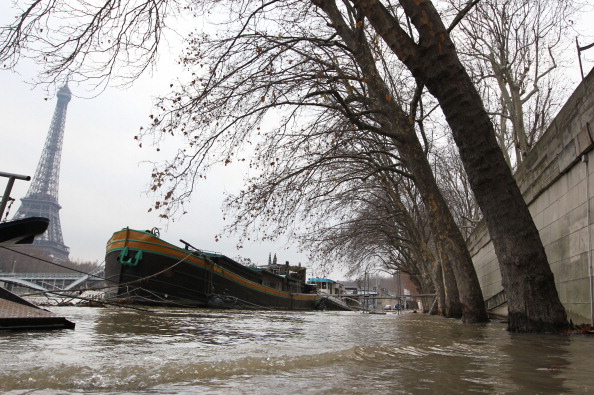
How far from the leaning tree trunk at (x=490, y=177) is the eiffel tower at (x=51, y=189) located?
88683mm

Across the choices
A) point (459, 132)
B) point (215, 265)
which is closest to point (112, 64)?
point (459, 132)

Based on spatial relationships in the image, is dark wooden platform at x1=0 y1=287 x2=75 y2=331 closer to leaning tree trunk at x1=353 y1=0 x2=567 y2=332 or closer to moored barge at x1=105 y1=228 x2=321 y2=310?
leaning tree trunk at x1=353 y1=0 x2=567 y2=332

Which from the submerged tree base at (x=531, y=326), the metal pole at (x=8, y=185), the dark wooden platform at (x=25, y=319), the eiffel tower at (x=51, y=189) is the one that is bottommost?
the dark wooden platform at (x=25, y=319)

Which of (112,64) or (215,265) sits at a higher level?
(112,64)

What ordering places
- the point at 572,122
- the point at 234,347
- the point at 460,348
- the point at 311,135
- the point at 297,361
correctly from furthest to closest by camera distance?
the point at 311,135 < the point at 572,122 < the point at 460,348 < the point at 234,347 < the point at 297,361

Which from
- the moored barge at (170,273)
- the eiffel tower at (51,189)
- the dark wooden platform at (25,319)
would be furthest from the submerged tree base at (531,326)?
the eiffel tower at (51,189)

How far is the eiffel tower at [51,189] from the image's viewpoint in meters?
85.4

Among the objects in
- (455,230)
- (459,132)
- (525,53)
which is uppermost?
(525,53)

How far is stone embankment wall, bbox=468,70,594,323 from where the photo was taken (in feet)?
20.9

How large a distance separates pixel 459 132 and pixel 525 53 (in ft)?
47.7

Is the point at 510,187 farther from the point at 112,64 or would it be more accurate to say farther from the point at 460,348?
the point at 112,64

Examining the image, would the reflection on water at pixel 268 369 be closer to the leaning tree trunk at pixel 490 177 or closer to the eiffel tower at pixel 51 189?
the leaning tree trunk at pixel 490 177

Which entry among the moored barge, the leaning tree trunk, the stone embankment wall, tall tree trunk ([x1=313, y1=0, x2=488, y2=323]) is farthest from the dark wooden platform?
the moored barge

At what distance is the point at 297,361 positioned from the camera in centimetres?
267
